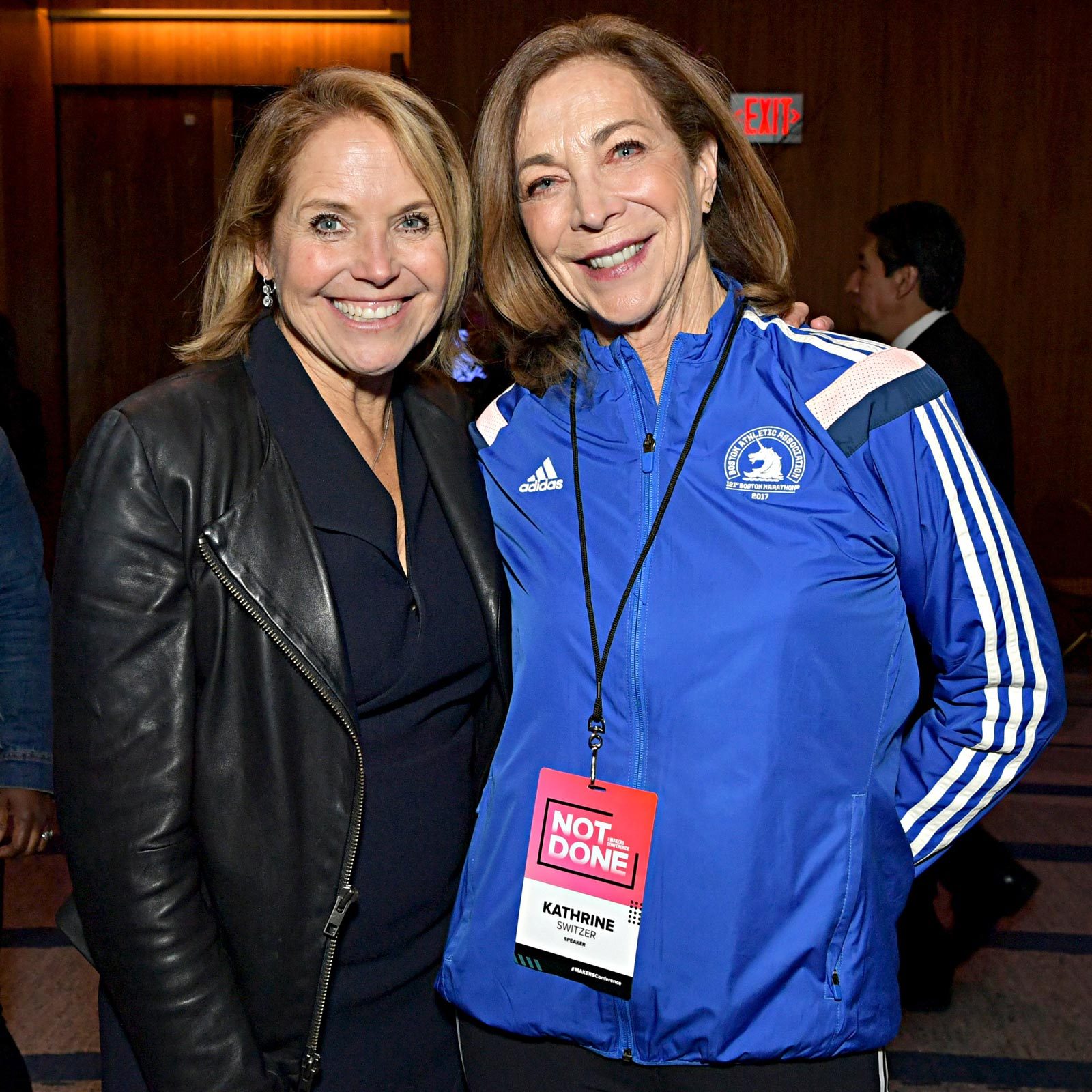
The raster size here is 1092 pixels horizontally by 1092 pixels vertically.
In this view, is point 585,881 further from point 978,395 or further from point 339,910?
point 978,395

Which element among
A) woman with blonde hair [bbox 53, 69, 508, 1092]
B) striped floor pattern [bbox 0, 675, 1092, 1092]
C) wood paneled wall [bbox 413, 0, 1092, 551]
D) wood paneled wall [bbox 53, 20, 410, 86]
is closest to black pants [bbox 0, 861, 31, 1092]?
woman with blonde hair [bbox 53, 69, 508, 1092]

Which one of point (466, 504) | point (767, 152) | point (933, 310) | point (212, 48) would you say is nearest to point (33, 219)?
point (212, 48)

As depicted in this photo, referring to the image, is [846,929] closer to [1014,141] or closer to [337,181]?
[337,181]

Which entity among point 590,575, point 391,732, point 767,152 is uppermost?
point 767,152

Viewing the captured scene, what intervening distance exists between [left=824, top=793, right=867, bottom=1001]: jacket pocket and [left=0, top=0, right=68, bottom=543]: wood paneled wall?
6765 millimetres

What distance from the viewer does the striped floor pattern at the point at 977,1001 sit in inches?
107

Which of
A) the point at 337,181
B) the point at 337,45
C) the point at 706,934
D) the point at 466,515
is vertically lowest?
the point at 706,934

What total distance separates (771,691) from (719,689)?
0.06 meters

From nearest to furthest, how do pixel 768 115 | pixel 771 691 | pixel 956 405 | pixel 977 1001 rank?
pixel 771 691 < pixel 956 405 < pixel 977 1001 < pixel 768 115

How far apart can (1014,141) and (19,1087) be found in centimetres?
668

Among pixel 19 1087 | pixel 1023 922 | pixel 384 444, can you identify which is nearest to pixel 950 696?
pixel 384 444

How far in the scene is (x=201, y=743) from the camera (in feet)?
4.25

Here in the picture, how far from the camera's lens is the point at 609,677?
1336 millimetres

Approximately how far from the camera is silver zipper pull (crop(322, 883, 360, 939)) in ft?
4.36
